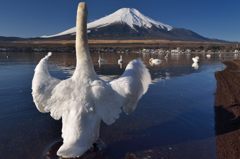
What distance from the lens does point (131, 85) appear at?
29.0 ft

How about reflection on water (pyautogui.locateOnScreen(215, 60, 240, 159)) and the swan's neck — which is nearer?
the swan's neck

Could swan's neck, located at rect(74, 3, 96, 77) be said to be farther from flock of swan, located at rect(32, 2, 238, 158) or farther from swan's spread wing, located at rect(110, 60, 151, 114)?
swan's spread wing, located at rect(110, 60, 151, 114)

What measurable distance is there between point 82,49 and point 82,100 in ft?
5.93

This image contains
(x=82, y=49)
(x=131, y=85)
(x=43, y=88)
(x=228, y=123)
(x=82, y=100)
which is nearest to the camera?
(x=82, y=100)

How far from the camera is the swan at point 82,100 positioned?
7781mm

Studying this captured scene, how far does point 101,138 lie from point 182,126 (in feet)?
10.3

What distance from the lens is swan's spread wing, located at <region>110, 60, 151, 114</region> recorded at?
8648 mm

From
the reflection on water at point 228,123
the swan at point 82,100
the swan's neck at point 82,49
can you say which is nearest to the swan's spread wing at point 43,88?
the swan at point 82,100

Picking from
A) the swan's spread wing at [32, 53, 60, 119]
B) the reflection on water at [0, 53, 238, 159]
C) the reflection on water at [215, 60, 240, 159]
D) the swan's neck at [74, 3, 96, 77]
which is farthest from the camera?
the reflection on water at [215, 60, 240, 159]

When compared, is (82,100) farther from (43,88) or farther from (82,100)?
(43,88)

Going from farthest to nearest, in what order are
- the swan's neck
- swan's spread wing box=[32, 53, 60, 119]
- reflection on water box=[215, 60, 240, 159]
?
1. reflection on water box=[215, 60, 240, 159]
2. the swan's neck
3. swan's spread wing box=[32, 53, 60, 119]

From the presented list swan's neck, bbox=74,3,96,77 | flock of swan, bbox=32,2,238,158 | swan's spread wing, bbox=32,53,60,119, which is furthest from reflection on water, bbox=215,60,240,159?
swan's spread wing, bbox=32,53,60,119

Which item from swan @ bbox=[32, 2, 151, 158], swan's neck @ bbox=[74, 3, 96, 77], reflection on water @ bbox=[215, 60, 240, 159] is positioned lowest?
reflection on water @ bbox=[215, 60, 240, 159]

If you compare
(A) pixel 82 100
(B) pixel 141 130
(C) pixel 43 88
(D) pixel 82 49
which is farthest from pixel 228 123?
(C) pixel 43 88
